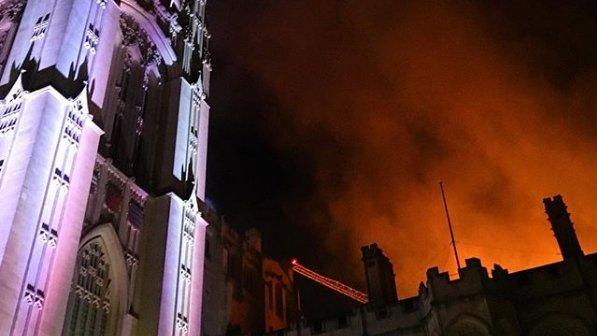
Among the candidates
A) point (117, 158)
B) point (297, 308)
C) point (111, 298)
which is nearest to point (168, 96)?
point (117, 158)

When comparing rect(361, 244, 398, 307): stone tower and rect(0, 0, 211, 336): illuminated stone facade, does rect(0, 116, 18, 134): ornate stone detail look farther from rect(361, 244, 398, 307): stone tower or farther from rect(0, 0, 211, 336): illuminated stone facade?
rect(361, 244, 398, 307): stone tower

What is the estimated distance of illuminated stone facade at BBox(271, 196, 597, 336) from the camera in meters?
26.6

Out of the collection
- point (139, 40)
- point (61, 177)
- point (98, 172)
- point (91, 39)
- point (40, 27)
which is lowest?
point (61, 177)

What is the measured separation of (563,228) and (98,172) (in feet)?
69.4

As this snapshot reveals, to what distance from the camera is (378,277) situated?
32.9 m

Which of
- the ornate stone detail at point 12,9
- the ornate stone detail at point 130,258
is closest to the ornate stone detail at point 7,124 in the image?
the ornate stone detail at point 130,258

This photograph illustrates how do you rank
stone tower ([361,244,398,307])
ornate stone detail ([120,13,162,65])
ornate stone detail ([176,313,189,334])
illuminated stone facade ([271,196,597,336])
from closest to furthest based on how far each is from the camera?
illuminated stone facade ([271,196,597,336]) < ornate stone detail ([176,313,189,334]) < stone tower ([361,244,398,307]) < ornate stone detail ([120,13,162,65])

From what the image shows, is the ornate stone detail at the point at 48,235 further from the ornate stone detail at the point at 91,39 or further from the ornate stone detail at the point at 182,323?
the ornate stone detail at the point at 91,39

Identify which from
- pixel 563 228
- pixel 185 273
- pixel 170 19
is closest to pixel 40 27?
pixel 170 19

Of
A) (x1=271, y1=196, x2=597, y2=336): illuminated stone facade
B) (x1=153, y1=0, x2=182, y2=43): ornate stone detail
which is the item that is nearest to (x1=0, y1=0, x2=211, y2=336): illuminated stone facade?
(x1=153, y1=0, x2=182, y2=43): ornate stone detail

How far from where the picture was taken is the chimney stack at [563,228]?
28312 mm

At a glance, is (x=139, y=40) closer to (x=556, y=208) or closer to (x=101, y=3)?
(x=101, y=3)

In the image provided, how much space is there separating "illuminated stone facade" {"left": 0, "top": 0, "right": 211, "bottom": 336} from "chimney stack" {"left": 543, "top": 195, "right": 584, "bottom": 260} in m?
17.1

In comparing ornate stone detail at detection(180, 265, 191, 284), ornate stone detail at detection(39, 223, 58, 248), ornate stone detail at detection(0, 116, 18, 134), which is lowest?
ornate stone detail at detection(39, 223, 58, 248)
